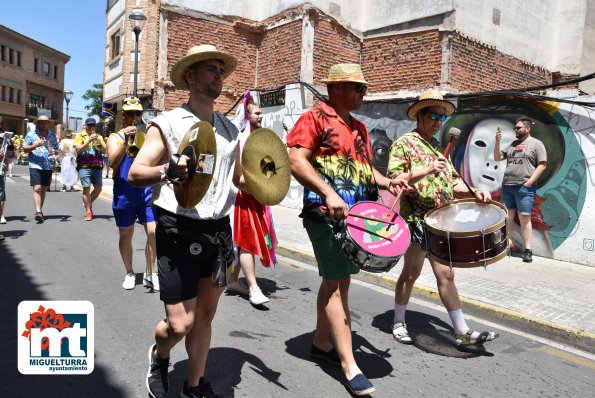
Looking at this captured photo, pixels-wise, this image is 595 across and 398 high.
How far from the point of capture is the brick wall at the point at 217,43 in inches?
701

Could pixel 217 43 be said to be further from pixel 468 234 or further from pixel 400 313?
pixel 468 234

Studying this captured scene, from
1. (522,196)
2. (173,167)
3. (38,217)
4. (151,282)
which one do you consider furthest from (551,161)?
(38,217)

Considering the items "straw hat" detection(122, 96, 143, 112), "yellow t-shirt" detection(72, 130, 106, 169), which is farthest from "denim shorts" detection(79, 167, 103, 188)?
"straw hat" detection(122, 96, 143, 112)

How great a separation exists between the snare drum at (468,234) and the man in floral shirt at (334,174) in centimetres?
47

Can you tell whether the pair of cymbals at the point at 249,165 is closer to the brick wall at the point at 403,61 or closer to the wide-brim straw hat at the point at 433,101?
the wide-brim straw hat at the point at 433,101

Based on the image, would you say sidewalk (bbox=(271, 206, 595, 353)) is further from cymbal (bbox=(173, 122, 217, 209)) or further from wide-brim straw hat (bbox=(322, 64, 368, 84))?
cymbal (bbox=(173, 122, 217, 209))

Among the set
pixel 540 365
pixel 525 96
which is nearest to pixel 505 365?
pixel 540 365

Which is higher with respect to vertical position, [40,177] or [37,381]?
[40,177]

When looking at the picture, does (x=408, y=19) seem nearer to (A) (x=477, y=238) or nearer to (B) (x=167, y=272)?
(A) (x=477, y=238)

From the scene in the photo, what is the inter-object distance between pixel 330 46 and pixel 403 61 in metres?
2.62

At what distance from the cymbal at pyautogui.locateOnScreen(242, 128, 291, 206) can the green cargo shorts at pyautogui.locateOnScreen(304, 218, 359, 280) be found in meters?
0.45

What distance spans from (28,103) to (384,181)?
63.4 m

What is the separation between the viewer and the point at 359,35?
16.3 m

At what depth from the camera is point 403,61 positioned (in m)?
14.4
